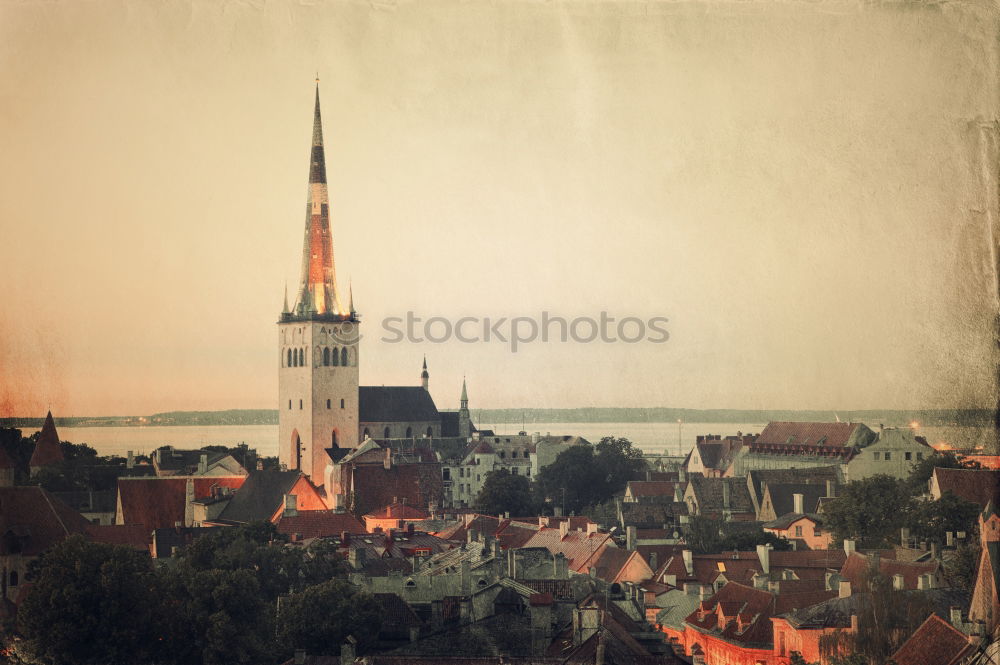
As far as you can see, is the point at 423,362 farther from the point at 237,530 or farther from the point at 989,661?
the point at 989,661

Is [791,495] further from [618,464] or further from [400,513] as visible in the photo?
[618,464]

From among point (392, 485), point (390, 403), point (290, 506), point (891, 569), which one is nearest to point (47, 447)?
point (290, 506)

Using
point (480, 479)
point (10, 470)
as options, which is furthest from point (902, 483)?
point (480, 479)

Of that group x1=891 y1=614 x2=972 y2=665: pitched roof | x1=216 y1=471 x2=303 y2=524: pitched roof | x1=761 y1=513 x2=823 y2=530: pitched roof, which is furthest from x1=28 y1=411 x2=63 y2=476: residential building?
x1=761 y1=513 x2=823 y2=530: pitched roof

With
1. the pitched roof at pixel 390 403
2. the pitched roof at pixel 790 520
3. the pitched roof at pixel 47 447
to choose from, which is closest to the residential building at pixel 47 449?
the pitched roof at pixel 47 447

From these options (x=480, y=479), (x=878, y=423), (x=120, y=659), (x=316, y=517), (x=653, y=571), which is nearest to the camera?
(x=120, y=659)
